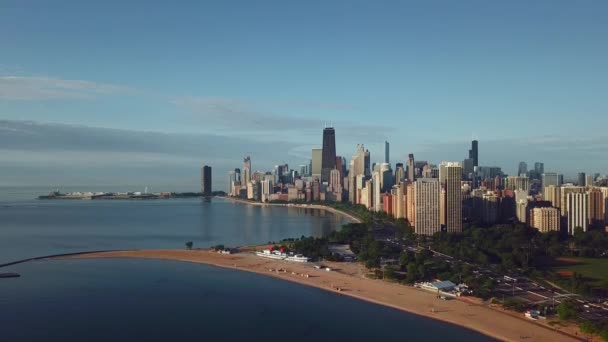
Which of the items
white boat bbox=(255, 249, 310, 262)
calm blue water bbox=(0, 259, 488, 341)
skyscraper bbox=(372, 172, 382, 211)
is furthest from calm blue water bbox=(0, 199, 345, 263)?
calm blue water bbox=(0, 259, 488, 341)

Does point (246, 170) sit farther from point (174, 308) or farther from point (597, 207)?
point (174, 308)

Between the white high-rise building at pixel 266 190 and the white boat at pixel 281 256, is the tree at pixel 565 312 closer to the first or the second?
the white boat at pixel 281 256

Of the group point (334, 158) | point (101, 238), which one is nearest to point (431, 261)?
point (101, 238)

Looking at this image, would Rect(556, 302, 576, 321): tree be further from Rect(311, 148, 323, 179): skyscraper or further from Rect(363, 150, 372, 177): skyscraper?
Rect(311, 148, 323, 179): skyscraper

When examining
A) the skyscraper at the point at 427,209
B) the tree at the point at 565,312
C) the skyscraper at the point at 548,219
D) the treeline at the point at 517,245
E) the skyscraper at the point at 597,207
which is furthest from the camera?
the skyscraper at the point at 597,207

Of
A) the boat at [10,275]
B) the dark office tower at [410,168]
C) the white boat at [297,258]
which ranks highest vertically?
the dark office tower at [410,168]

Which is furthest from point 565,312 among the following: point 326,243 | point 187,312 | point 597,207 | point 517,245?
point 597,207

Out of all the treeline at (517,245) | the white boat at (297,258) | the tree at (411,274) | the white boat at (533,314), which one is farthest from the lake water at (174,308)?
the treeline at (517,245)

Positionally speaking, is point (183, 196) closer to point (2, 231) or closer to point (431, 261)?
point (2, 231)
